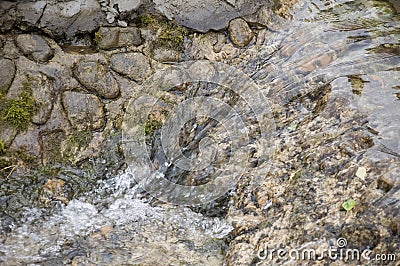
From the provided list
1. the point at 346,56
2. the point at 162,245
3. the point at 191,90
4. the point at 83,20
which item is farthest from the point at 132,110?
the point at 346,56

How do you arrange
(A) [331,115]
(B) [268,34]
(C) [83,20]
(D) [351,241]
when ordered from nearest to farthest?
(D) [351,241]
(A) [331,115]
(C) [83,20]
(B) [268,34]

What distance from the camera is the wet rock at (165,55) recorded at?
5.06 metres

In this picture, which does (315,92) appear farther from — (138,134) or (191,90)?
(138,134)

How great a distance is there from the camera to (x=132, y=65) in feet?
16.2

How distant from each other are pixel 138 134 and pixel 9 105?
4.65 ft

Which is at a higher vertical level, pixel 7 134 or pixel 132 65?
pixel 132 65

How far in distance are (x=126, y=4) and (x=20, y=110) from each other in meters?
1.82

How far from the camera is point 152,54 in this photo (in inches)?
199

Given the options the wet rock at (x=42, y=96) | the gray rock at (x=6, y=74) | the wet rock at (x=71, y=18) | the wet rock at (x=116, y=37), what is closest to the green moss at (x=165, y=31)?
the wet rock at (x=116, y=37)

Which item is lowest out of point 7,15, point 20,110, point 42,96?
point 20,110

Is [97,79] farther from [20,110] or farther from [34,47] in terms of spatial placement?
[20,110]

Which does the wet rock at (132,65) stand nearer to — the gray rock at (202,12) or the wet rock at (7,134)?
the gray rock at (202,12)
